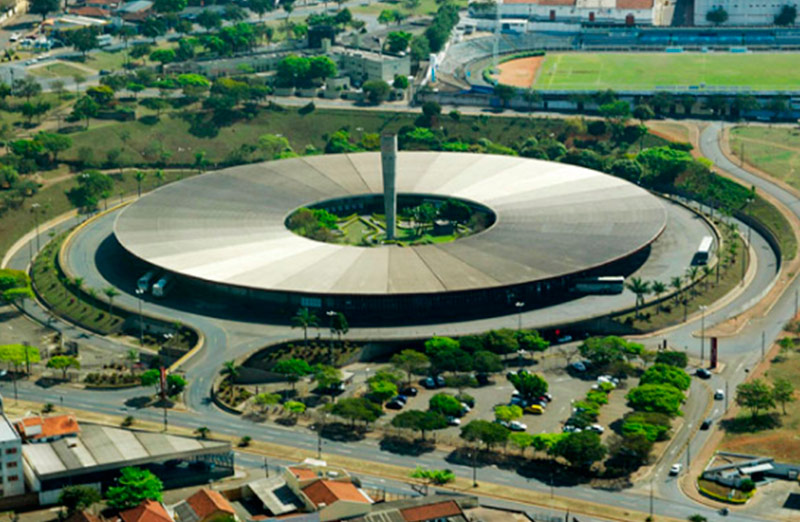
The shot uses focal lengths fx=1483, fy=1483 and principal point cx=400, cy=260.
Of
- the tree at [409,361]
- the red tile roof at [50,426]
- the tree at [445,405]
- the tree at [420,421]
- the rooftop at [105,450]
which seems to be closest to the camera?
Result: the rooftop at [105,450]

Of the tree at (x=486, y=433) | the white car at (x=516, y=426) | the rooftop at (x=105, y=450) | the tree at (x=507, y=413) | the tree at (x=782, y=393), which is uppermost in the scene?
the tree at (x=782, y=393)

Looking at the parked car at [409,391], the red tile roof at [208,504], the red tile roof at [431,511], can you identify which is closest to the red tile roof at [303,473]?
the red tile roof at [208,504]

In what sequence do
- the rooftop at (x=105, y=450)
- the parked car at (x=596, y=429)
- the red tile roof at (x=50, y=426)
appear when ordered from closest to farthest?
the rooftop at (x=105, y=450) → the red tile roof at (x=50, y=426) → the parked car at (x=596, y=429)

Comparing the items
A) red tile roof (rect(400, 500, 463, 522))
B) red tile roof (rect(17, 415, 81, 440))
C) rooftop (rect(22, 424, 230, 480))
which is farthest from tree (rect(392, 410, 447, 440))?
red tile roof (rect(17, 415, 81, 440))

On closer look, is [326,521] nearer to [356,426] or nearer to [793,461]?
[356,426]

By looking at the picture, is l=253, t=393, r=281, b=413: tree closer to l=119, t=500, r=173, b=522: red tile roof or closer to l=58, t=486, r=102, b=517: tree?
l=58, t=486, r=102, b=517: tree

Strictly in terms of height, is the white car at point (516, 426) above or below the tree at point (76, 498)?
below

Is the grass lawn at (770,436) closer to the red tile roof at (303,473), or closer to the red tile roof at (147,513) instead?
the red tile roof at (303,473)

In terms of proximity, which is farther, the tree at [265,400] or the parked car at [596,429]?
the tree at [265,400]
